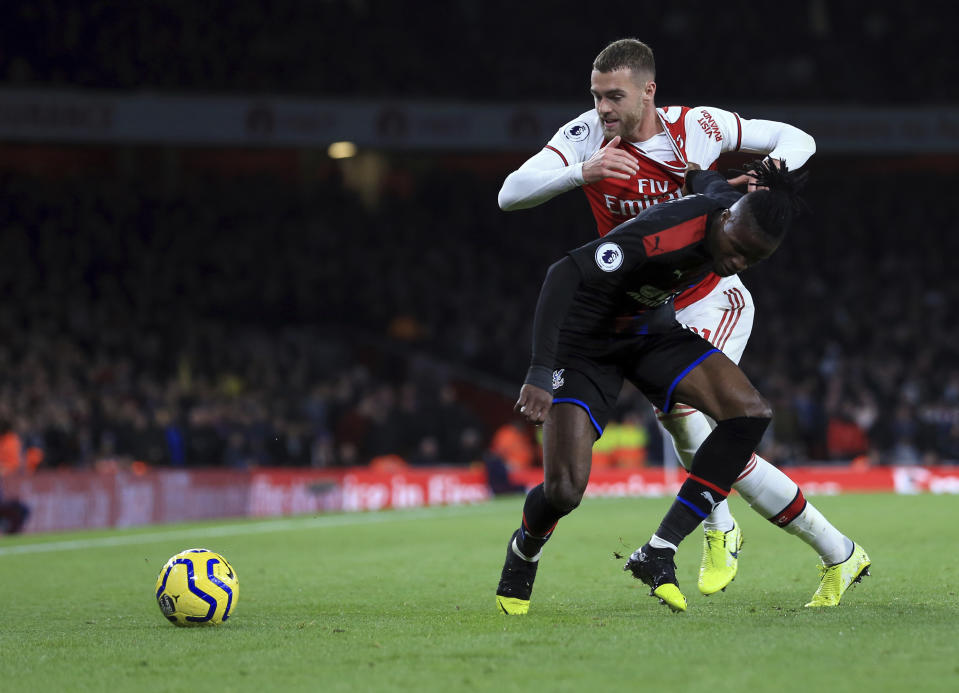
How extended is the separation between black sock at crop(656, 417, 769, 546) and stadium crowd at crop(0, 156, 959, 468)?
1260 centimetres

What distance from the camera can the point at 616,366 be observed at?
18.5 feet

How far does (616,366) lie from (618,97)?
1.24 metres

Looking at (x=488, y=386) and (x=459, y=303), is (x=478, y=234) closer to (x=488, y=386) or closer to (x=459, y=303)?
(x=459, y=303)

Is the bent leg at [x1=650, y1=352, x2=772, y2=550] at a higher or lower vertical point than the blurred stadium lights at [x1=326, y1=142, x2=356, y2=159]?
lower

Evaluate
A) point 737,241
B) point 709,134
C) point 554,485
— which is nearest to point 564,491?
point 554,485

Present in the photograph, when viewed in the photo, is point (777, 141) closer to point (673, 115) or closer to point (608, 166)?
point (673, 115)

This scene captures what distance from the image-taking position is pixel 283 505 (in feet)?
58.3

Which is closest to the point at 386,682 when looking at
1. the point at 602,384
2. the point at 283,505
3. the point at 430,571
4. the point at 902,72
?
the point at 602,384

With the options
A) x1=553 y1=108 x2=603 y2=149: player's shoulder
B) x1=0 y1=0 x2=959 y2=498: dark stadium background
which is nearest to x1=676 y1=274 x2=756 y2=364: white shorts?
x1=553 y1=108 x2=603 y2=149: player's shoulder

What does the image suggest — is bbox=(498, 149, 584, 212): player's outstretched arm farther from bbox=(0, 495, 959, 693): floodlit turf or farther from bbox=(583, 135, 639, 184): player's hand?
bbox=(0, 495, 959, 693): floodlit turf

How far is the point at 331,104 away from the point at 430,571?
1979 cm

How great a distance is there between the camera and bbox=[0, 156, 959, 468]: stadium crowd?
19297 mm

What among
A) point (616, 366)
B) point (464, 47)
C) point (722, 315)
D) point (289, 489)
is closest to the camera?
point (616, 366)

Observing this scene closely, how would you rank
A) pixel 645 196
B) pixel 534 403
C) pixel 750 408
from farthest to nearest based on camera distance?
1. pixel 645 196
2. pixel 750 408
3. pixel 534 403
